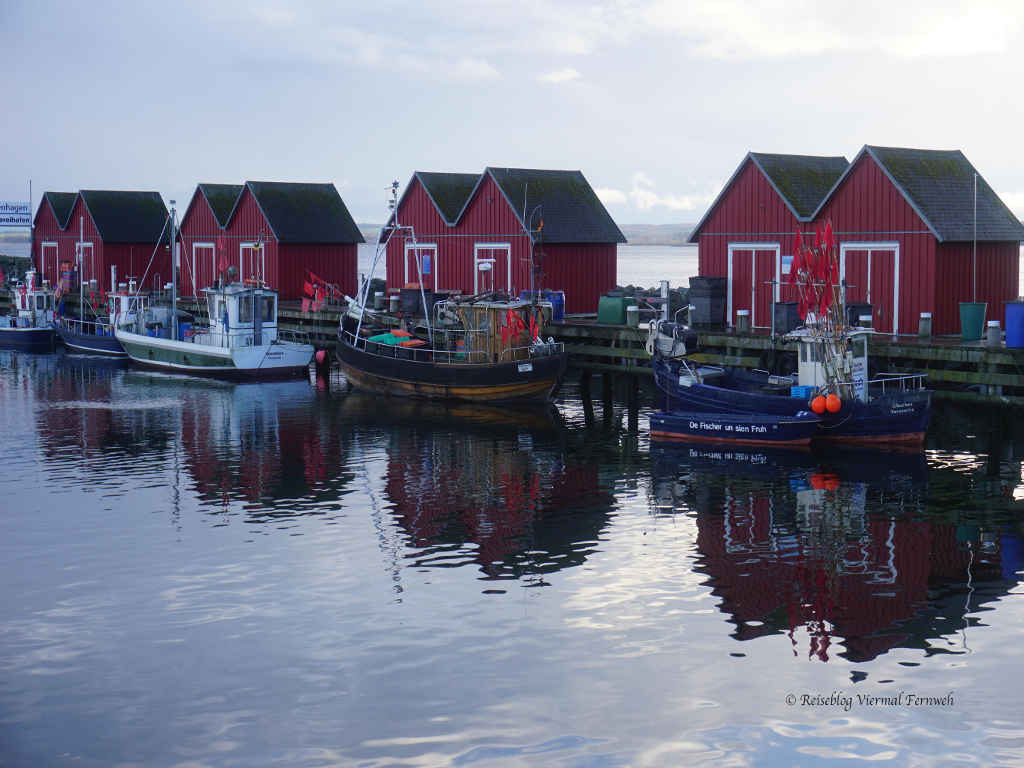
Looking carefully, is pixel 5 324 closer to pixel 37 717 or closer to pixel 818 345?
pixel 818 345

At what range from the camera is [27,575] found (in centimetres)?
1925

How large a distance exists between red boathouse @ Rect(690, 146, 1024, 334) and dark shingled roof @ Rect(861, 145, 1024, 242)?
0.14 feet

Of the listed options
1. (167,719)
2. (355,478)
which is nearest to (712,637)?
(167,719)

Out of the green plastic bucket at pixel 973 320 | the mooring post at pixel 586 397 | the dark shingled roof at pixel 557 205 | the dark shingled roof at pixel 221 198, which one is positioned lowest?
the mooring post at pixel 586 397

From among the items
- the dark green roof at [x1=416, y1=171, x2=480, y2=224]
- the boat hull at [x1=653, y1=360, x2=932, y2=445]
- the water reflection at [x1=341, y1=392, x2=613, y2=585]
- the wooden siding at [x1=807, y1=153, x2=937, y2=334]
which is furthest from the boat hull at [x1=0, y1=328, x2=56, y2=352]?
the boat hull at [x1=653, y1=360, x2=932, y2=445]

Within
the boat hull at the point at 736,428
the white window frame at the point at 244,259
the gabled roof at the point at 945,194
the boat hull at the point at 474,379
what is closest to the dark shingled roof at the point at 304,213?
the white window frame at the point at 244,259

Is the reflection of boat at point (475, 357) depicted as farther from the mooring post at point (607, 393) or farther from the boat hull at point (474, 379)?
the mooring post at point (607, 393)

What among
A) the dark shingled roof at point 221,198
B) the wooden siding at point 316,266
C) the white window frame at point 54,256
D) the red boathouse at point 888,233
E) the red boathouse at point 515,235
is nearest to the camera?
the red boathouse at point 888,233

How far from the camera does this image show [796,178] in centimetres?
4359

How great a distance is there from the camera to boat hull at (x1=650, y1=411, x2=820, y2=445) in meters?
29.5

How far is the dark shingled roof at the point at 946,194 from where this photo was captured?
127 ft

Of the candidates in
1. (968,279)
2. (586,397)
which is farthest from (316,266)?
(968,279)

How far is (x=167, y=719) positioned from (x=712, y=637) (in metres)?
6.45

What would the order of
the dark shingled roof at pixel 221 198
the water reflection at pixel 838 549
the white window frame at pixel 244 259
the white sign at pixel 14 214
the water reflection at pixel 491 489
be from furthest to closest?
the white sign at pixel 14 214 → the dark shingled roof at pixel 221 198 → the white window frame at pixel 244 259 → the water reflection at pixel 491 489 → the water reflection at pixel 838 549
